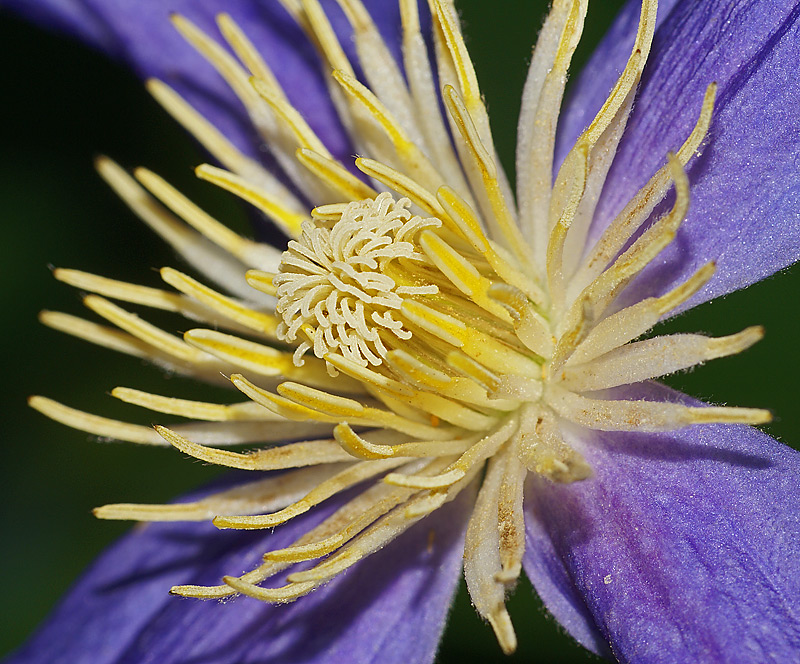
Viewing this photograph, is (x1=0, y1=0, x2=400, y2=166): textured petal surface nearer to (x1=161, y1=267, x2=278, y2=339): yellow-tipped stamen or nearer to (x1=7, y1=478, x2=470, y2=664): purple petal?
(x1=161, y1=267, x2=278, y2=339): yellow-tipped stamen

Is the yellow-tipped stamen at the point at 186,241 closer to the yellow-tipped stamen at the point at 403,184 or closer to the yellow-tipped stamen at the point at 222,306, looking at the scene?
the yellow-tipped stamen at the point at 222,306

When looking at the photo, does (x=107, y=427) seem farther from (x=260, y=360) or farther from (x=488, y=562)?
(x=488, y=562)

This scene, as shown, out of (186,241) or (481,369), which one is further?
(186,241)

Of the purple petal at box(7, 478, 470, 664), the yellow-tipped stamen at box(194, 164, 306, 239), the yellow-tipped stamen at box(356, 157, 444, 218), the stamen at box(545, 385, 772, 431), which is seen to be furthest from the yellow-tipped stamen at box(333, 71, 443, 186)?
the purple petal at box(7, 478, 470, 664)

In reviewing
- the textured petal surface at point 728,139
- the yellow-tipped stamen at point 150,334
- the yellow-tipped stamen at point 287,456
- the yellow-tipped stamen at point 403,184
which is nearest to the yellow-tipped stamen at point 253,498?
the yellow-tipped stamen at point 287,456

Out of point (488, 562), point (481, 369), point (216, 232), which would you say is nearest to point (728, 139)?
point (481, 369)

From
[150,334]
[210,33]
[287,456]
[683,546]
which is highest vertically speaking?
[210,33]

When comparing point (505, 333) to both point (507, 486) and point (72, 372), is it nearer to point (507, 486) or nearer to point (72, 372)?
point (507, 486)
